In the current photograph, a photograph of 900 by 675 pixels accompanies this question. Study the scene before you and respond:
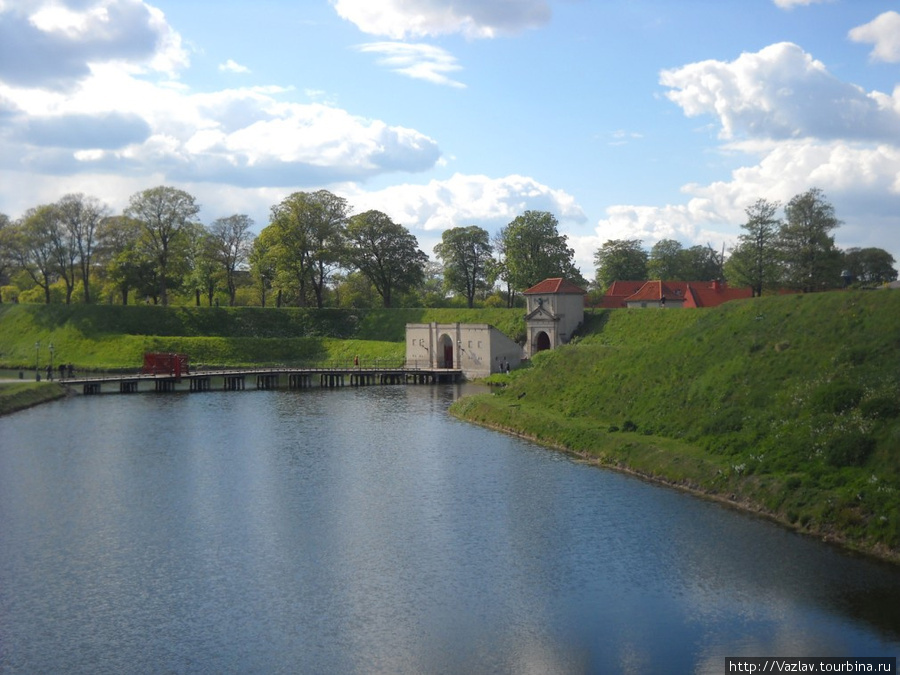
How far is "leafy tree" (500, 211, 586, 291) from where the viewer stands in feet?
338

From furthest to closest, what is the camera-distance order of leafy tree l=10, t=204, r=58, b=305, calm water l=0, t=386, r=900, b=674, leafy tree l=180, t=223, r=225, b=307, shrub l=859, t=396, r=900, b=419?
1. leafy tree l=180, t=223, r=225, b=307
2. leafy tree l=10, t=204, r=58, b=305
3. shrub l=859, t=396, r=900, b=419
4. calm water l=0, t=386, r=900, b=674

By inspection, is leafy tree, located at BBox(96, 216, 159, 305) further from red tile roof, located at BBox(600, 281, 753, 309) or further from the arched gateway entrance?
red tile roof, located at BBox(600, 281, 753, 309)

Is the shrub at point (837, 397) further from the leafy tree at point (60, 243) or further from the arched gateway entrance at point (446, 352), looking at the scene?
the leafy tree at point (60, 243)

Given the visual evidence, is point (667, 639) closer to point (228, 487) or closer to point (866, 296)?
point (228, 487)

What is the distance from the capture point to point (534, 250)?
104 meters

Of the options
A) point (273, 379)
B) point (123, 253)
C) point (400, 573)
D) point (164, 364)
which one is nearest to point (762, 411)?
point (400, 573)

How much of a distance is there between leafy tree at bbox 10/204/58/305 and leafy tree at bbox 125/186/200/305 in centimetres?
936

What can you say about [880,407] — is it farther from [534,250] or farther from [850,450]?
[534,250]

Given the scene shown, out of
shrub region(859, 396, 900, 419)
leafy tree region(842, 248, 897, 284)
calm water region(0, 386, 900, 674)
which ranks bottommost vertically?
calm water region(0, 386, 900, 674)

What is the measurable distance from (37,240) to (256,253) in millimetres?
26644

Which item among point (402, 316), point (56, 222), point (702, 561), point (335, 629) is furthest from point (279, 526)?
point (56, 222)

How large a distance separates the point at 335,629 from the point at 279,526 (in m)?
9.75

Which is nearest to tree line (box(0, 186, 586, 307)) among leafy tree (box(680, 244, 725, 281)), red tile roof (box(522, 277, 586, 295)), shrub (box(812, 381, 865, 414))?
red tile roof (box(522, 277, 586, 295))

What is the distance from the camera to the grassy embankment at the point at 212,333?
3821 inches
